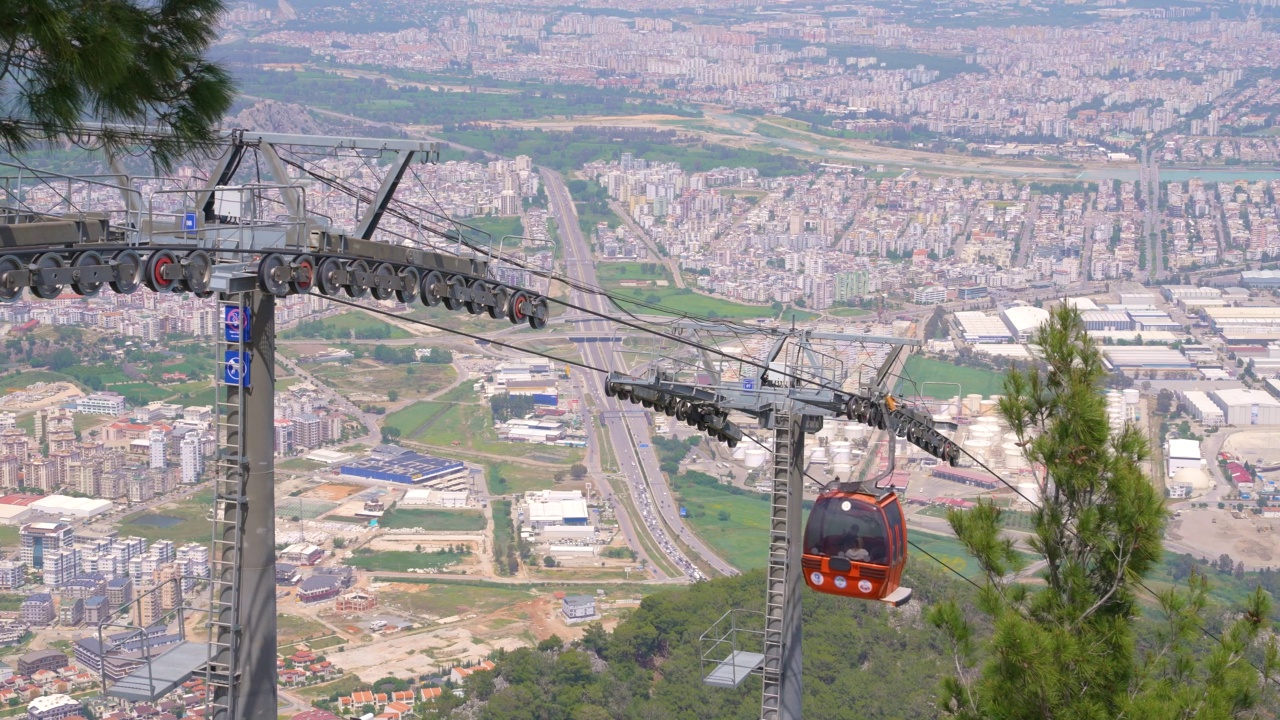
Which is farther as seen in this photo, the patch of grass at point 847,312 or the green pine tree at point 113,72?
the patch of grass at point 847,312

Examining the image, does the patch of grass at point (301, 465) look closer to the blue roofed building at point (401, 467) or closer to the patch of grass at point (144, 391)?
the blue roofed building at point (401, 467)

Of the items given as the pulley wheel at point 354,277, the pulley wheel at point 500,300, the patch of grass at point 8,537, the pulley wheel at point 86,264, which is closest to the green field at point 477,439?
the patch of grass at point 8,537

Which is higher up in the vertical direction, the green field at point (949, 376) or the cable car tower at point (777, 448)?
the cable car tower at point (777, 448)

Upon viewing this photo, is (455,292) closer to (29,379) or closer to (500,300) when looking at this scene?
(500,300)

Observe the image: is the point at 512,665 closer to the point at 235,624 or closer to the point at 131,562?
the point at 131,562

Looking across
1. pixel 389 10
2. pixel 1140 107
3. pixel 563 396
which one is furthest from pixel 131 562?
pixel 389 10
